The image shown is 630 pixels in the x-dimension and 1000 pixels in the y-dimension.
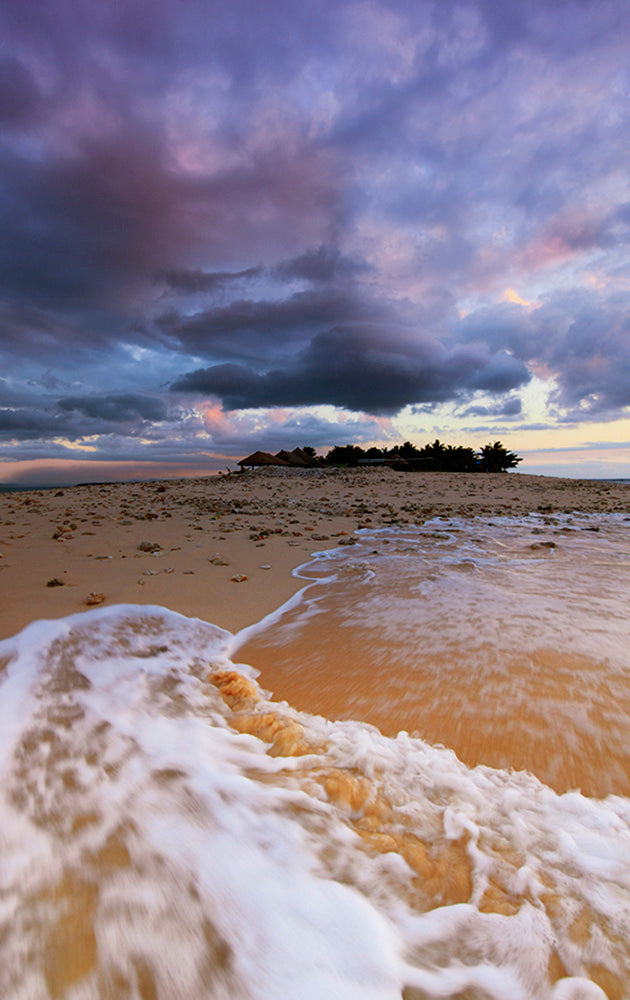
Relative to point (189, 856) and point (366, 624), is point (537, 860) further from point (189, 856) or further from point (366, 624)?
point (366, 624)

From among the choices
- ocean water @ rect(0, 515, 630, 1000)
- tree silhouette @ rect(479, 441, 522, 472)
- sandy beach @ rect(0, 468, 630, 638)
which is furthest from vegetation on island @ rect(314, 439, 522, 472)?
ocean water @ rect(0, 515, 630, 1000)

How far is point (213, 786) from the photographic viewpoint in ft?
5.01

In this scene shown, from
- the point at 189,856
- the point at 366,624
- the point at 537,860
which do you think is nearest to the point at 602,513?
the point at 366,624

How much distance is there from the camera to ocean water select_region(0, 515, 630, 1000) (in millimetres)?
978

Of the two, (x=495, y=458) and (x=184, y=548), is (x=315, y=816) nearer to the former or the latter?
(x=184, y=548)

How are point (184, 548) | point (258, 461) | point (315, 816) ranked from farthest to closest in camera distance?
point (258, 461), point (184, 548), point (315, 816)

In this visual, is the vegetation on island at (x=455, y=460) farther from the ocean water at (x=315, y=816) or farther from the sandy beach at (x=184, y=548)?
the ocean water at (x=315, y=816)

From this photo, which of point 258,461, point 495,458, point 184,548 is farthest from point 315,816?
point 495,458

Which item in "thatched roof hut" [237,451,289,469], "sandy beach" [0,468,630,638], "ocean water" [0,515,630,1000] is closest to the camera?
"ocean water" [0,515,630,1000]

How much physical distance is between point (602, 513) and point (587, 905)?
11653 mm

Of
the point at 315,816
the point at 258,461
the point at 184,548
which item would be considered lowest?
→ the point at 315,816

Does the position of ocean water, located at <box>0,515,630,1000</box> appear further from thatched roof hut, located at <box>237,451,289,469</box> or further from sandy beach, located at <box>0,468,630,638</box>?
thatched roof hut, located at <box>237,451,289,469</box>

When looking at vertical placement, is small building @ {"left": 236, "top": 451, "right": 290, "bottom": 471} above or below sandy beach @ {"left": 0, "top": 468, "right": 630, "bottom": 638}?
above

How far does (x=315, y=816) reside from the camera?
1.40 m
